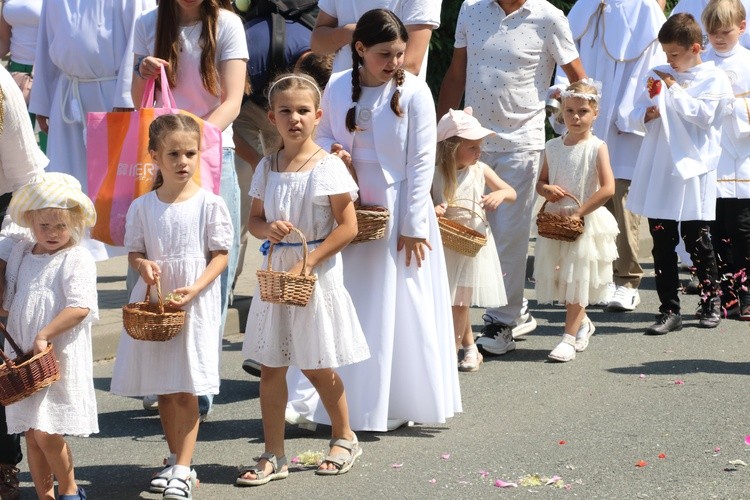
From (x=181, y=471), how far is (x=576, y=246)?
3.64 m

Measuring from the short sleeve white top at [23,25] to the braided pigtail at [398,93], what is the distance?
3.53 m

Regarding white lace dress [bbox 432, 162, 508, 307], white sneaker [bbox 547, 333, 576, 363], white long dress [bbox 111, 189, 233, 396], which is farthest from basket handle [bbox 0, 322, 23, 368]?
white sneaker [bbox 547, 333, 576, 363]

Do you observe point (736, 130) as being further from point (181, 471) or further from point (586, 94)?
point (181, 471)

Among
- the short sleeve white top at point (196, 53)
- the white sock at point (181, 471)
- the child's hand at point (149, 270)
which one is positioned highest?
the short sleeve white top at point (196, 53)

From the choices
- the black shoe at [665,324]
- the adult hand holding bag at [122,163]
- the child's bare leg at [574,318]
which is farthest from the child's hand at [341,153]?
the black shoe at [665,324]

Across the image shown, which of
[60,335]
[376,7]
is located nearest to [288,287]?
[60,335]

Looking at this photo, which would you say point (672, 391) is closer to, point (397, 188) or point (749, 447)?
point (749, 447)

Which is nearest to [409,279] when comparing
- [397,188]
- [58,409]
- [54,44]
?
[397,188]

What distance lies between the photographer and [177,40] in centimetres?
666

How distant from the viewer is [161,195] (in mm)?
5836

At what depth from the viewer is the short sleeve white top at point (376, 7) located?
281 inches

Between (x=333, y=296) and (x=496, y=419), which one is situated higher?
(x=333, y=296)

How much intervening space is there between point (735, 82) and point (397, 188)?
12.2 feet

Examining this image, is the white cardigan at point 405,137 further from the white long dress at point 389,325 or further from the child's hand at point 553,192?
the child's hand at point 553,192
